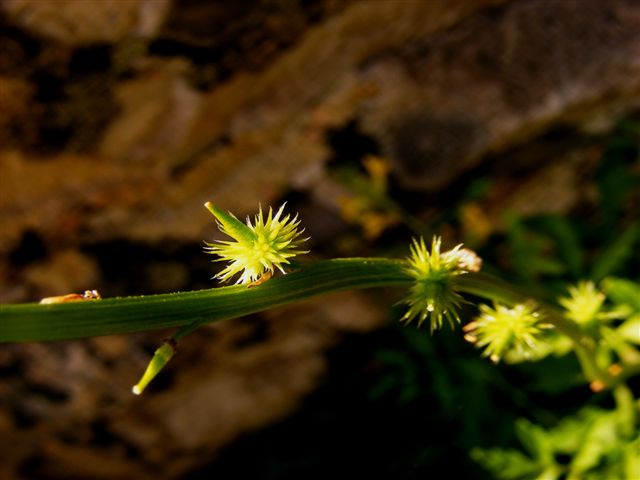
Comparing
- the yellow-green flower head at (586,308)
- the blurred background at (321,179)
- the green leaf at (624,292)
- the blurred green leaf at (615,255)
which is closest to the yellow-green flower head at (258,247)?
the yellow-green flower head at (586,308)

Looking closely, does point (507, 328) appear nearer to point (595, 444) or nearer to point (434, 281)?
point (434, 281)

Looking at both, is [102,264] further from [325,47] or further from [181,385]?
[325,47]

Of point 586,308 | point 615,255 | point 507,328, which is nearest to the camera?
point 507,328

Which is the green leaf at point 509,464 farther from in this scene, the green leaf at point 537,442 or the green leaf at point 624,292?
the green leaf at point 624,292

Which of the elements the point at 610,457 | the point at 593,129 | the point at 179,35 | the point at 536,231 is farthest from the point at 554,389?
the point at 179,35

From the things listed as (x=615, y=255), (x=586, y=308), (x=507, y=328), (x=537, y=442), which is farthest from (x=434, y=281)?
(x=615, y=255)

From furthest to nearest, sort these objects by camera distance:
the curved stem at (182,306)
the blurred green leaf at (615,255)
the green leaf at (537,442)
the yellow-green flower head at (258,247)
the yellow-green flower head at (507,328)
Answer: the blurred green leaf at (615,255)
the green leaf at (537,442)
the yellow-green flower head at (507,328)
the yellow-green flower head at (258,247)
the curved stem at (182,306)

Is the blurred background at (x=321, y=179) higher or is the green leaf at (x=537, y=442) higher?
the blurred background at (x=321, y=179)

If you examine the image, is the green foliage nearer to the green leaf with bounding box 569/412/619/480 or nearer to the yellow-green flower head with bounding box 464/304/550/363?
the green leaf with bounding box 569/412/619/480

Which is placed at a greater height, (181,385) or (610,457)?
(181,385)
